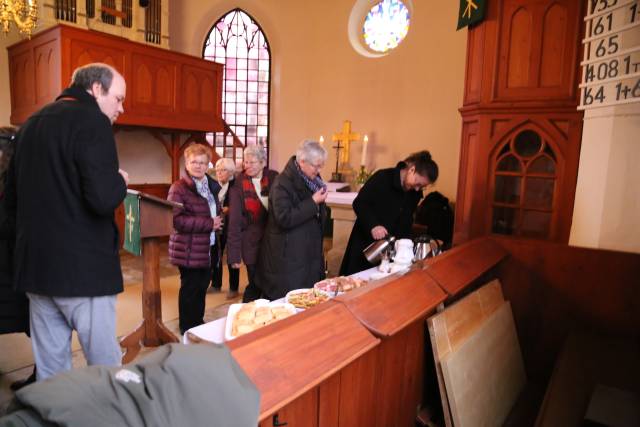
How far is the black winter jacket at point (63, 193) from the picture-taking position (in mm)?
1697

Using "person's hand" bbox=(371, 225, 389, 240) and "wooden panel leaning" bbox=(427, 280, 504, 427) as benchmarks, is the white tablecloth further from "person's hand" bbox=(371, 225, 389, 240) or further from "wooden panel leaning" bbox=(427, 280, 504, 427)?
"person's hand" bbox=(371, 225, 389, 240)

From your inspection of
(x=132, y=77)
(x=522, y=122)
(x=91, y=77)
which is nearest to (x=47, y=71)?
(x=132, y=77)

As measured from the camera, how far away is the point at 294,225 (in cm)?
259

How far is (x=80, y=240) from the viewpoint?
175 cm

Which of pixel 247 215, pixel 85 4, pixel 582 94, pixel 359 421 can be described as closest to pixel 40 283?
pixel 359 421

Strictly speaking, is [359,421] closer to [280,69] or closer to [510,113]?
[510,113]

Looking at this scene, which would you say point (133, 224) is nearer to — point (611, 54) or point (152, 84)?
point (611, 54)

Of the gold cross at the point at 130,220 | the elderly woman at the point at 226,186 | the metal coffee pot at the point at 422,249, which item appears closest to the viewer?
the metal coffee pot at the point at 422,249

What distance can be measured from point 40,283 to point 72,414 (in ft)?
4.17

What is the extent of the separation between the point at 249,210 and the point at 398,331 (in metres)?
2.17

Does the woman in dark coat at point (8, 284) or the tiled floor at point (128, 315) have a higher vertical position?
the woman in dark coat at point (8, 284)

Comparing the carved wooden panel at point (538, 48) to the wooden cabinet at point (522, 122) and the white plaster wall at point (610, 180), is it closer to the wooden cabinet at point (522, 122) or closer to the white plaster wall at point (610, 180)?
the wooden cabinet at point (522, 122)

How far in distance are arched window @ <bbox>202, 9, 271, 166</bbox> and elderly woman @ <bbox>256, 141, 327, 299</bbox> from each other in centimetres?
672

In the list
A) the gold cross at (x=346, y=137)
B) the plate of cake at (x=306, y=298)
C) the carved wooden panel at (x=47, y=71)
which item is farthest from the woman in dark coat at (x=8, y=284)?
the gold cross at (x=346, y=137)
